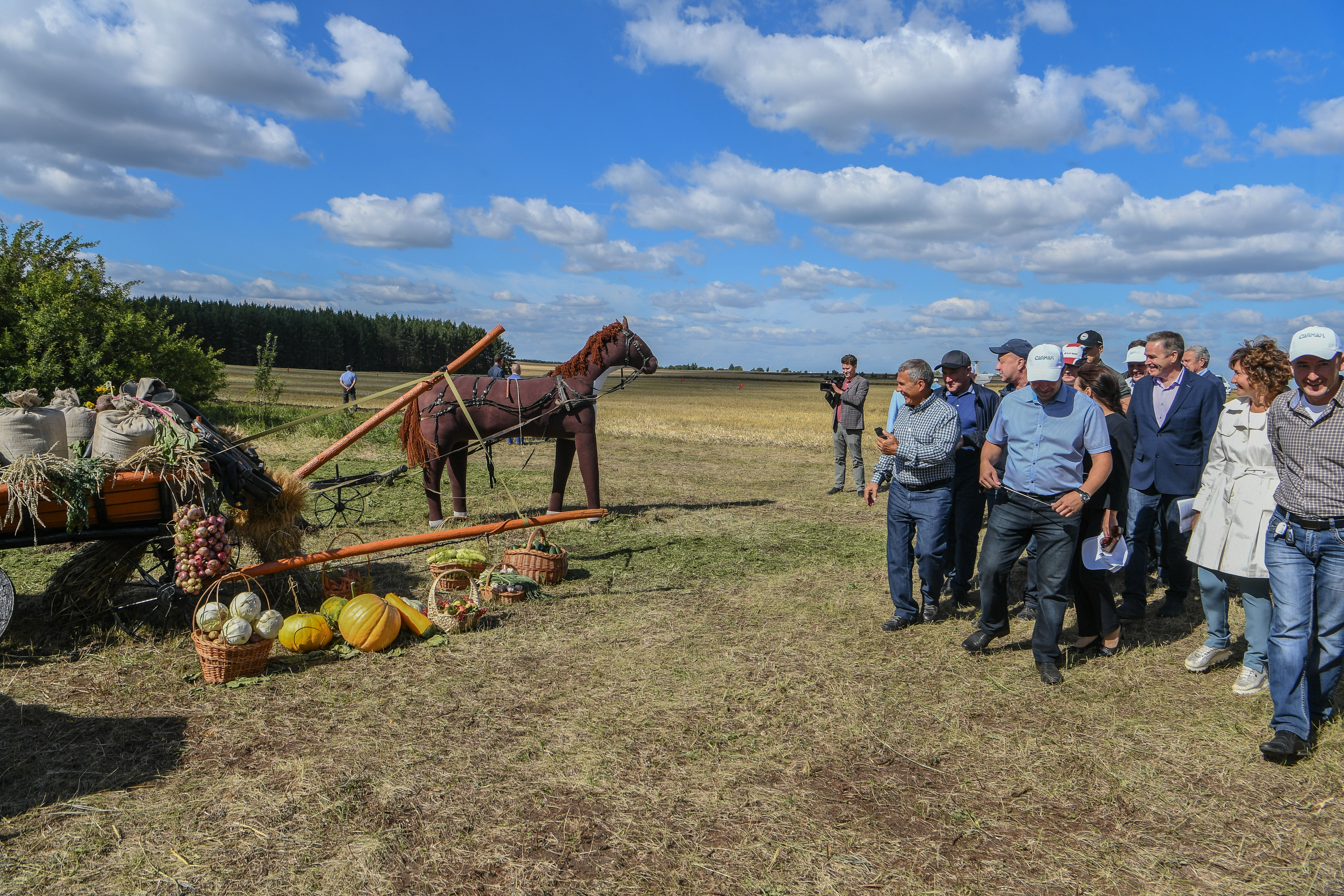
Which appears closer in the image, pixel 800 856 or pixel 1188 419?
pixel 800 856

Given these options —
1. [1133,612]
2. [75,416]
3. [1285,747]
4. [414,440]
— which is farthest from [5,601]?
[1133,612]

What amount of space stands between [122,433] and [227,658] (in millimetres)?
1664

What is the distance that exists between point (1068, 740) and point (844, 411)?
8.06 m

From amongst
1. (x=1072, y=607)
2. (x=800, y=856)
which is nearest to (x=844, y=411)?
(x=1072, y=607)

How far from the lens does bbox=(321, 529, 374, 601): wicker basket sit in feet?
21.0

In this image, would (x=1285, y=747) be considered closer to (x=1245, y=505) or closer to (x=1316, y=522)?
(x=1316, y=522)

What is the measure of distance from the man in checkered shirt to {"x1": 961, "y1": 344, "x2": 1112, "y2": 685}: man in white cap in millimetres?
441

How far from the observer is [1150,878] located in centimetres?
308

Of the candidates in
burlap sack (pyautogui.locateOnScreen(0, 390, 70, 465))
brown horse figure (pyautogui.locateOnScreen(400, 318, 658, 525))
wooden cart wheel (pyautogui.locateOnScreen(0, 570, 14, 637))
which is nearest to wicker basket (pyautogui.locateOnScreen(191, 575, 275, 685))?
wooden cart wheel (pyautogui.locateOnScreen(0, 570, 14, 637))

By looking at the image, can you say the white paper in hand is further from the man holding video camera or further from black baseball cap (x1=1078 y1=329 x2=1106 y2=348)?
the man holding video camera

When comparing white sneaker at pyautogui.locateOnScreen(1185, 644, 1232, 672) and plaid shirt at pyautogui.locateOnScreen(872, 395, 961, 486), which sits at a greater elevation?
plaid shirt at pyautogui.locateOnScreen(872, 395, 961, 486)

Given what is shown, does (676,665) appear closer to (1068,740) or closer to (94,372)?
(1068,740)

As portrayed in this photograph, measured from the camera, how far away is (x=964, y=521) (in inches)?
255

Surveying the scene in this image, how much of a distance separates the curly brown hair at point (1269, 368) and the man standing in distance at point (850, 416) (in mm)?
6700
